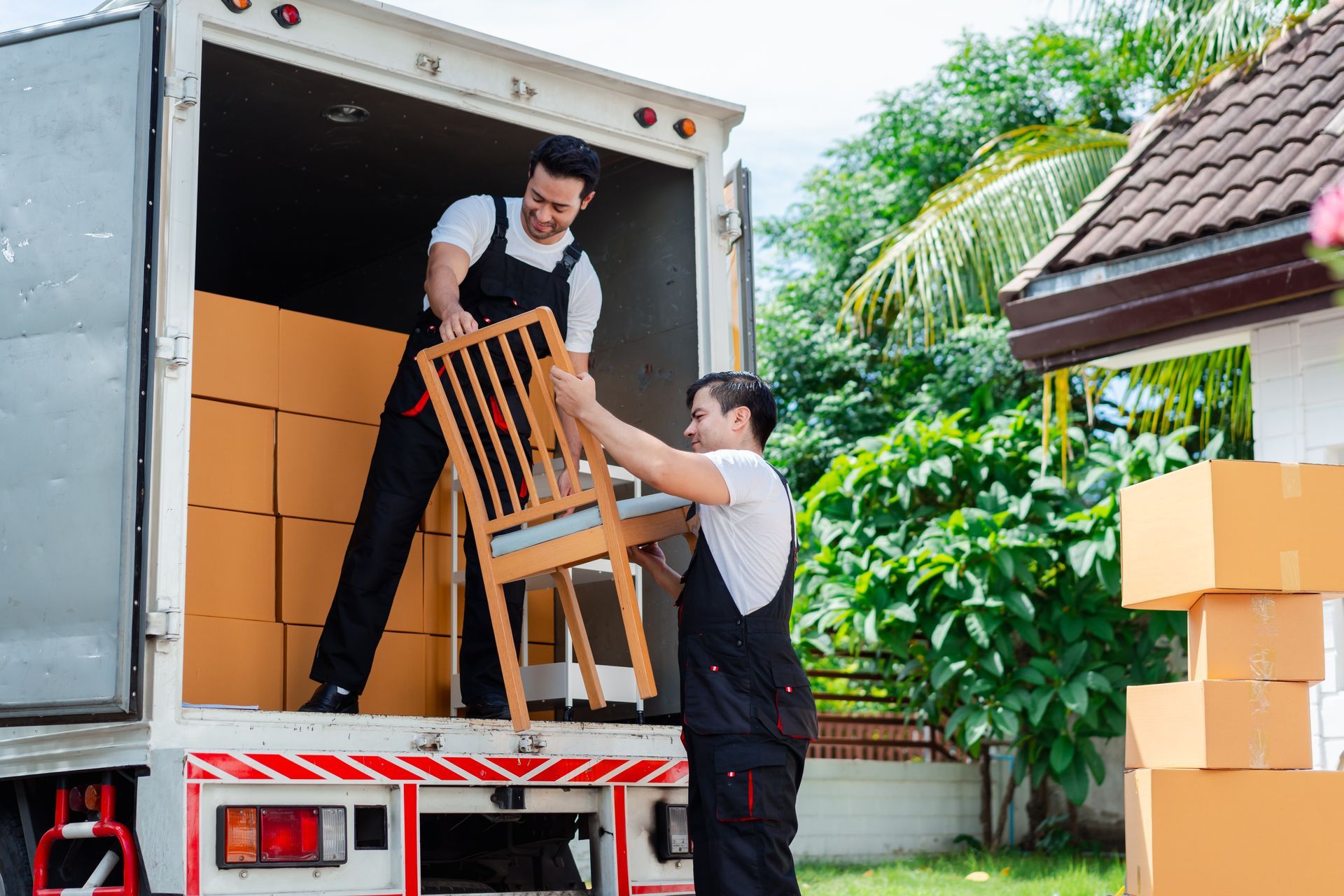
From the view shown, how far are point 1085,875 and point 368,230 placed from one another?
4.97 meters

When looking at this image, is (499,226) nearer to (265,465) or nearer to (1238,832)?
(265,465)

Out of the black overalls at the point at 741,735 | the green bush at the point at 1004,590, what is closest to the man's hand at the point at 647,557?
the black overalls at the point at 741,735

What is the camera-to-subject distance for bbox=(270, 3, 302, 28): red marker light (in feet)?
11.9

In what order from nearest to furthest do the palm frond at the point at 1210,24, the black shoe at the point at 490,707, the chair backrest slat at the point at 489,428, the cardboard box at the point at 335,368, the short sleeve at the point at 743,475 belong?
the short sleeve at the point at 743,475, the chair backrest slat at the point at 489,428, the black shoe at the point at 490,707, the cardboard box at the point at 335,368, the palm frond at the point at 1210,24

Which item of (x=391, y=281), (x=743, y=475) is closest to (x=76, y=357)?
(x=743, y=475)

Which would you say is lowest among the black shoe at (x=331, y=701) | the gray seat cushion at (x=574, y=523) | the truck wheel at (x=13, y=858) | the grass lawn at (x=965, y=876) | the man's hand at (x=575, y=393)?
the grass lawn at (x=965, y=876)

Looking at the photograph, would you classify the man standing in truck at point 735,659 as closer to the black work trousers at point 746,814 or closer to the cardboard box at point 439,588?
the black work trousers at point 746,814

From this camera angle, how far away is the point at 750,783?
3.18 metres

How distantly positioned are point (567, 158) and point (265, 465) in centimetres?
120

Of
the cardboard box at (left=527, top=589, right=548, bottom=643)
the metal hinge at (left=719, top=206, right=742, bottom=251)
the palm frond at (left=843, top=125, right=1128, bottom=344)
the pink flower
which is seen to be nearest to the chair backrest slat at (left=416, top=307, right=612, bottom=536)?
the metal hinge at (left=719, top=206, right=742, bottom=251)

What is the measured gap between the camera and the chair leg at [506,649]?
3.50 meters

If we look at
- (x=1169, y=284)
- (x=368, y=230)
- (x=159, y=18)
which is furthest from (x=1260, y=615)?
(x=368, y=230)

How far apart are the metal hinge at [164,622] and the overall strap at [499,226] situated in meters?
1.50

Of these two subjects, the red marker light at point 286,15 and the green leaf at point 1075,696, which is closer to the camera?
the red marker light at point 286,15
